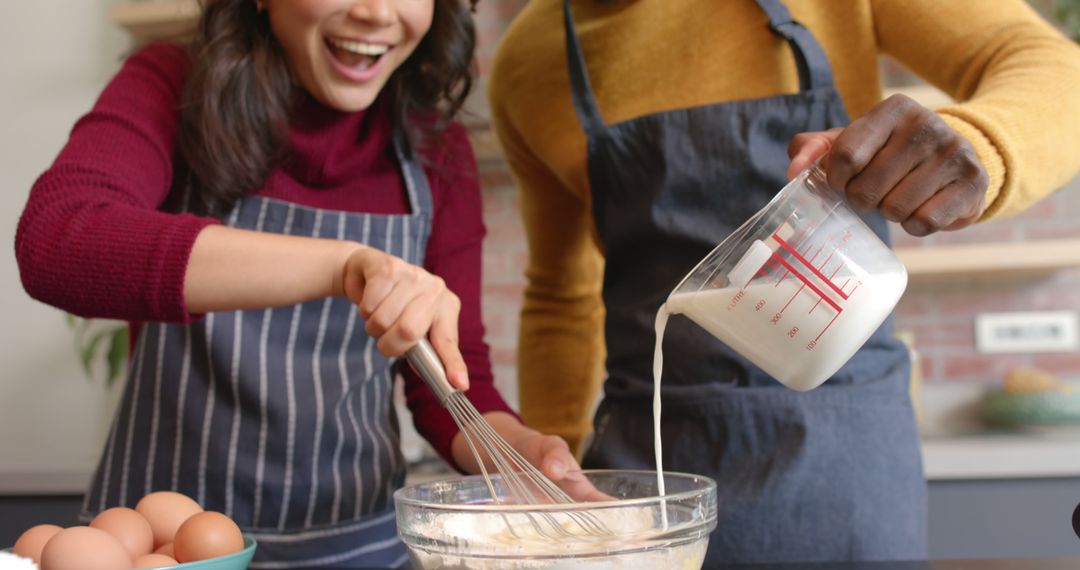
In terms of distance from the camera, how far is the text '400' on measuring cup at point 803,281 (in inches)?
25.3

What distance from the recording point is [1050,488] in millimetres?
1806

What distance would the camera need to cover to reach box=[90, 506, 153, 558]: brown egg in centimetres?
67

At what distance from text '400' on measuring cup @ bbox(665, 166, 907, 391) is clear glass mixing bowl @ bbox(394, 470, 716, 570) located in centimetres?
11

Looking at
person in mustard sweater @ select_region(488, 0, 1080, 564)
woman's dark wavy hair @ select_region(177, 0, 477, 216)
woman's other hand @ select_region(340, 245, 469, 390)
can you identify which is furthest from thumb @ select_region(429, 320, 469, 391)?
woman's dark wavy hair @ select_region(177, 0, 477, 216)

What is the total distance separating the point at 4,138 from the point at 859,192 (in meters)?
2.31

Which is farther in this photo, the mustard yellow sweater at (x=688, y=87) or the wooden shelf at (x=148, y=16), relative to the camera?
the wooden shelf at (x=148, y=16)

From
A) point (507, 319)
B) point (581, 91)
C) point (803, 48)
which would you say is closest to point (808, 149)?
point (803, 48)

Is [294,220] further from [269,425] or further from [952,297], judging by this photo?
[952,297]

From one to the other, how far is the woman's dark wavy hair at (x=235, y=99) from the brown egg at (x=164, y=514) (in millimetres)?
430

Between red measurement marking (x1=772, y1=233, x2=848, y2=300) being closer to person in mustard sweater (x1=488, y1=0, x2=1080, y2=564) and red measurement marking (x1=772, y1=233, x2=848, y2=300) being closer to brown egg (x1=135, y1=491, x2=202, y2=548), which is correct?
person in mustard sweater (x1=488, y1=0, x2=1080, y2=564)

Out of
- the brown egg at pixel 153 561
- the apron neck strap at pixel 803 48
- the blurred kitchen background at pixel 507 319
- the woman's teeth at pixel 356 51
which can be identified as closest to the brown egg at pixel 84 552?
the brown egg at pixel 153 561

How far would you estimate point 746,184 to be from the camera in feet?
3.25

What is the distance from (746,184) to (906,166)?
1.10ft

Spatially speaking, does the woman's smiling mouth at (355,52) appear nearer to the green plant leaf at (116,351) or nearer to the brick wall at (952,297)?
the brick wall at (952,297)
